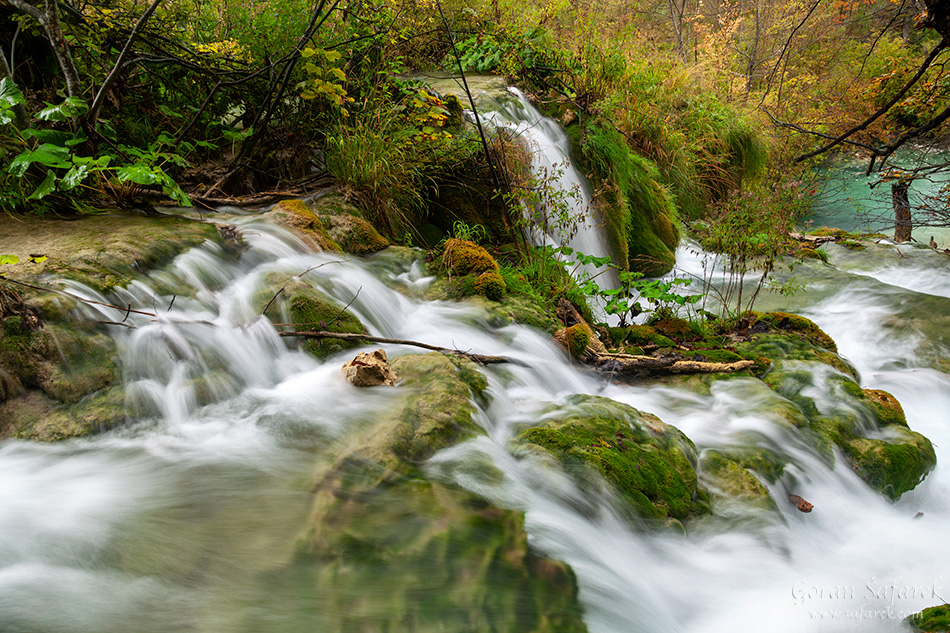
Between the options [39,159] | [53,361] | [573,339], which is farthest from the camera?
[573,339]

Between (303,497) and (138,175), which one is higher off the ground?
(138,175)

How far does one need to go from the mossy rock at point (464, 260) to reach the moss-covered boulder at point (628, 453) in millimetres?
1704

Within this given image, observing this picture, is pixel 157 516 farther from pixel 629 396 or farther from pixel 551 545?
pixel 629 396

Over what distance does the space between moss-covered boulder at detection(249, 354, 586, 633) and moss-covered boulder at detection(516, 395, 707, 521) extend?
509 mm

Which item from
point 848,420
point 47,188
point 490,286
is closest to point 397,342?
point 490,286

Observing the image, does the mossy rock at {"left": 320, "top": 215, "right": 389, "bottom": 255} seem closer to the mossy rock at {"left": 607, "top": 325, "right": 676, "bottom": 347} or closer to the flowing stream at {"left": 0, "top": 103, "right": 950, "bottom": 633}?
the flowing stream at {"left": 0, "top": 103, "right": 950, "bottom": 633}

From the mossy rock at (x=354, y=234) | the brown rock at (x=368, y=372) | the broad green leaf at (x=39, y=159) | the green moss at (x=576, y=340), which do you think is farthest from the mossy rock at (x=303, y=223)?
the green moss at (x=576, y=340)

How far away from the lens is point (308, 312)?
130 inches

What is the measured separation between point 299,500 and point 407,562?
0.50 m

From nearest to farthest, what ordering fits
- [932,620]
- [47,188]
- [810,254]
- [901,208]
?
[932,620] → [47,188] → [810,254] → [901,208]

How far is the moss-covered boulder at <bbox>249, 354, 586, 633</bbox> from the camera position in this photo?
63.0 inches

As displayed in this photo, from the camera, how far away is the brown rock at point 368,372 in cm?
277

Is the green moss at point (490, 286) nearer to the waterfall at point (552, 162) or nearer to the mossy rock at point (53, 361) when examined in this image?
the waterfall at point (552, 162)

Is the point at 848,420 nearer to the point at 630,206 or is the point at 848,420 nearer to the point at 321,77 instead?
the point at 630,206
